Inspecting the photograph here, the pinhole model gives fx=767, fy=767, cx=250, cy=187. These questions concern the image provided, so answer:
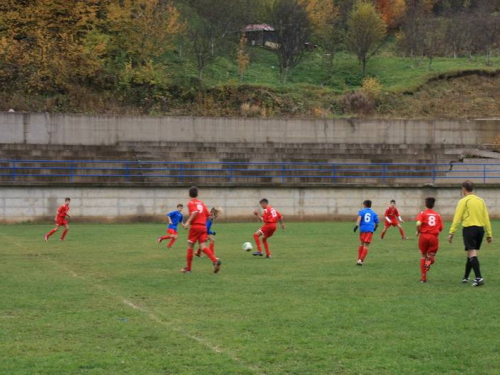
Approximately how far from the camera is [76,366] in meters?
8.23

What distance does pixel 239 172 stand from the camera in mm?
36062

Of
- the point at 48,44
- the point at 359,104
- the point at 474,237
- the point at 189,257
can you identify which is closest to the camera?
the point at 474,237

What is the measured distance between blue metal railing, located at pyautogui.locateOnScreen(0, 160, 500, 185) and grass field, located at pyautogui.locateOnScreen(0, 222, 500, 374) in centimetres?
1486

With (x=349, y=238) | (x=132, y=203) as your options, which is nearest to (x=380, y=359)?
(x=349, y=238)

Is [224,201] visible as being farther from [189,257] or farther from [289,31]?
[289,31]

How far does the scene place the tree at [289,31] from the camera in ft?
194

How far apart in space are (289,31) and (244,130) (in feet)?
70.7

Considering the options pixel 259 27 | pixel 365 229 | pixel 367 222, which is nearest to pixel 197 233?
pixel 365 229

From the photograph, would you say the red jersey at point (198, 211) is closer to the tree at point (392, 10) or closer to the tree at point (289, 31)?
the tree at point (289, 31)

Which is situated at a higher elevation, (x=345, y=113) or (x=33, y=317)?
(x=345, y=113)

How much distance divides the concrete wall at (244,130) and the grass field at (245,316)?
20.4m

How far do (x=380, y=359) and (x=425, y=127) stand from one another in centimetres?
3484

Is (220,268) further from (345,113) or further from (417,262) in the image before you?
(345,113)

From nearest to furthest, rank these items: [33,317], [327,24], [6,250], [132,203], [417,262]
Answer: [33,317] < [417,262] < [6,250] < [132,203] < [327,24]
